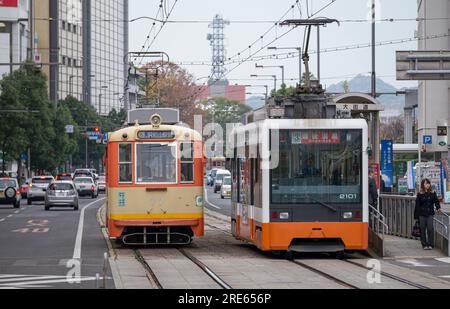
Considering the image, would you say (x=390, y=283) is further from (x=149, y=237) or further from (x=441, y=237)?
(x=149, y=237)

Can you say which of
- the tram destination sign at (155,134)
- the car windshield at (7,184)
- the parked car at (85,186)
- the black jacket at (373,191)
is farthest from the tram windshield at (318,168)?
the parked car at (85,186)

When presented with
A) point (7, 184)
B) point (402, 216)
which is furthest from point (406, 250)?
point (7, 184)

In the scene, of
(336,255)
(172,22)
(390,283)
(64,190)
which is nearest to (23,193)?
(64,190)

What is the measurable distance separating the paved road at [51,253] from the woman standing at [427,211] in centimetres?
733

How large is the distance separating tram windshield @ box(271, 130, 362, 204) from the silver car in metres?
35.2

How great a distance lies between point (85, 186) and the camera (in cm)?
7994

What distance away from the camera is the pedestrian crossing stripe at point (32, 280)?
1709cm

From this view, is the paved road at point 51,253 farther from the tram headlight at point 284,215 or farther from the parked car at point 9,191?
the parked car at point 9,191

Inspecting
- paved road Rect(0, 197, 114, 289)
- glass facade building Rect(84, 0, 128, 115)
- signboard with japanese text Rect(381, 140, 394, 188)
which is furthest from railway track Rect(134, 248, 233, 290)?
glass facade building Rect(84, 0, 128, 115)

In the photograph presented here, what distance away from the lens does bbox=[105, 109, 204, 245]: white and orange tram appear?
25.7 m

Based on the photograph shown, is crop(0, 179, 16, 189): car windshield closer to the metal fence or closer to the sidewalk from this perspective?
the metal fence

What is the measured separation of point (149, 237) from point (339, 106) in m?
5.79

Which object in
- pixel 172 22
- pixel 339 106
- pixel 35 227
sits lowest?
pixel 35 227

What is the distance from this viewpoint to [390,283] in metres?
17.3
